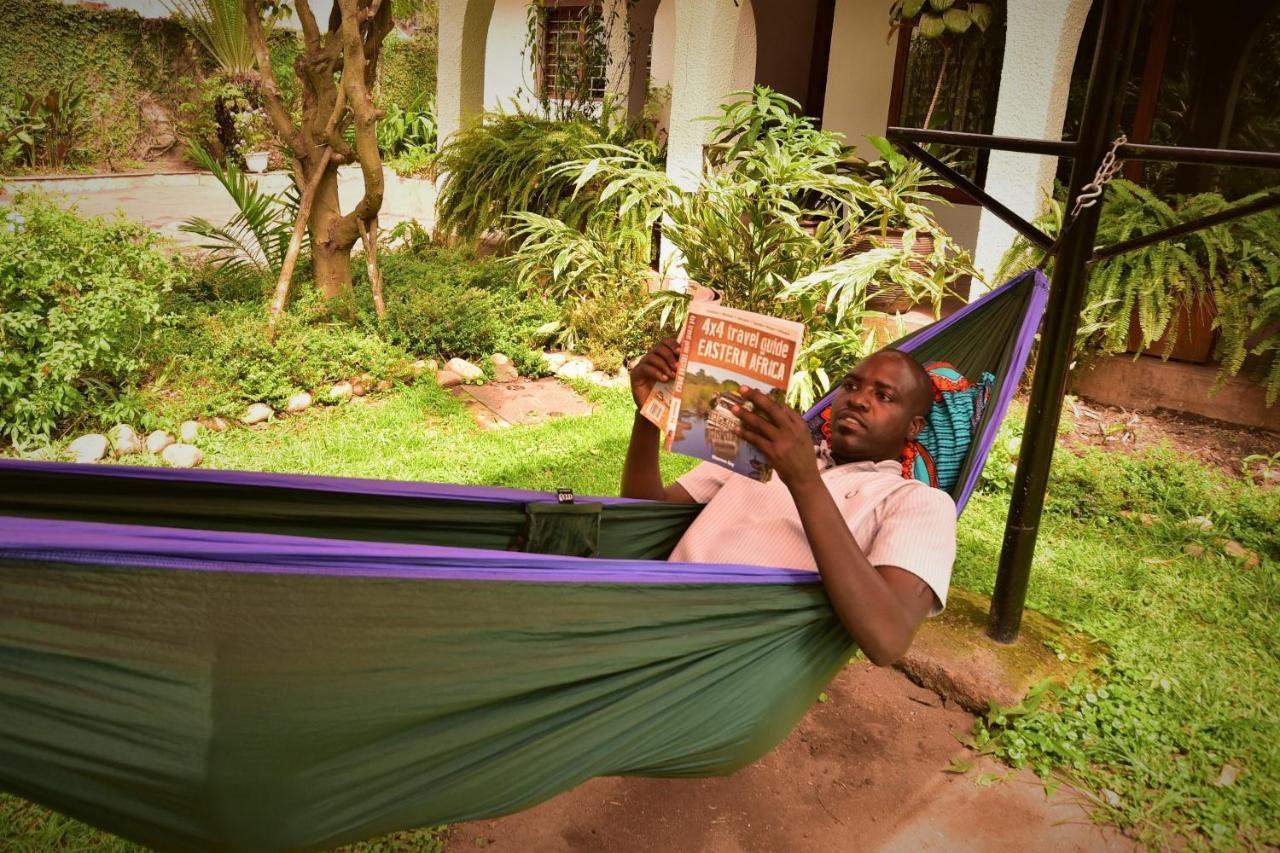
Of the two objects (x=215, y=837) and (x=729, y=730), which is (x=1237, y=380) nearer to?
(x=729, y=730)

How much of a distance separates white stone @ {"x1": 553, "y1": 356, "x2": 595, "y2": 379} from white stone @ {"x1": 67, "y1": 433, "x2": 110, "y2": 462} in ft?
6.93

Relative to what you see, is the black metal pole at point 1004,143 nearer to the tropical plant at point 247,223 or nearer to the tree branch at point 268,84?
the tree branch at point 268,84

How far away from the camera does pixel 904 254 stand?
13.4 feet

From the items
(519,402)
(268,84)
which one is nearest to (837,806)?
(519,402)

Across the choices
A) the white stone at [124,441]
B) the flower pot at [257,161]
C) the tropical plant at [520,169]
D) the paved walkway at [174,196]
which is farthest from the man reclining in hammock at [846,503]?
the flower pot at [257,161]

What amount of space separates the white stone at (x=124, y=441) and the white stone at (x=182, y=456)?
0.11 metres

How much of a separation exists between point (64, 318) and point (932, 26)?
4.62 m

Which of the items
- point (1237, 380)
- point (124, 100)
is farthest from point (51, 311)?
point (124, 100)

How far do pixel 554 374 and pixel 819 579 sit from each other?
3.64m

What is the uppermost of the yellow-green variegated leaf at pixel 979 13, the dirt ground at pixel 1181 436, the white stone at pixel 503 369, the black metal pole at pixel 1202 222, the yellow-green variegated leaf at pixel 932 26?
the yellow-green variegated leaf at pixel 979 13

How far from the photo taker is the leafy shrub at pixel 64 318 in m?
3.61

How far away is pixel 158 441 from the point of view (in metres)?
3.70

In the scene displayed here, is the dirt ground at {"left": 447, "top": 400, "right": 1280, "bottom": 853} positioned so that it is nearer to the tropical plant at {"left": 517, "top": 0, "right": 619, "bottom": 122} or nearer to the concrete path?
the concrete path

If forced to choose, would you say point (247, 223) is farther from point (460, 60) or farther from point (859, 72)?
point (859, 72)
